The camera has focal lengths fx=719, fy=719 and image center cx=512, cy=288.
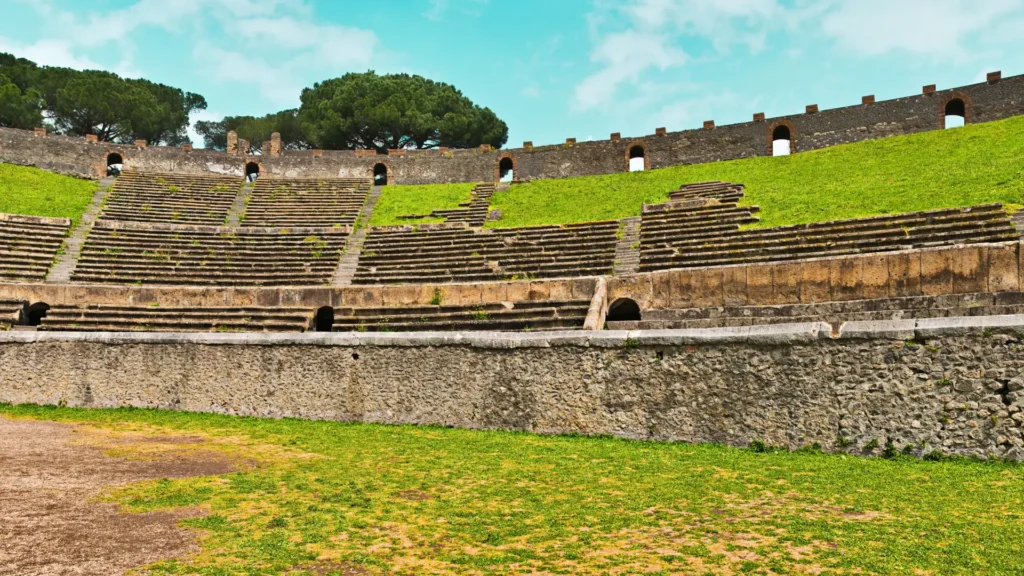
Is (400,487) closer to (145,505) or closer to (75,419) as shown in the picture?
(145,505)

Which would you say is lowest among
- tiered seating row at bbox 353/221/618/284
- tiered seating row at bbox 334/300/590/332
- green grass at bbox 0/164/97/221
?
tiered seating row at bbox 334/300/590/332

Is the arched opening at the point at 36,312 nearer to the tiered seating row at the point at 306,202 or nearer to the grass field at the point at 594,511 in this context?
the tiered seating row at the point at 306,202

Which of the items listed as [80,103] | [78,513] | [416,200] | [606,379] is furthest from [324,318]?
[80,103]

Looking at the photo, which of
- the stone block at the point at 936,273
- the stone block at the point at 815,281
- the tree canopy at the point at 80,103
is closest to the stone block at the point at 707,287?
the stone block at the point at 815,281

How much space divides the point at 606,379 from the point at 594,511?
11.1ft

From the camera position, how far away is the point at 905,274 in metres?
14.1

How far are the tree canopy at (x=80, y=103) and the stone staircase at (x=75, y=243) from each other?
740 inches

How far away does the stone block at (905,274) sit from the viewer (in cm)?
1399

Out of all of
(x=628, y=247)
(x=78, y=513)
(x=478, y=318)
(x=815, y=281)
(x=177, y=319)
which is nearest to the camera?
(x=78, y=513)

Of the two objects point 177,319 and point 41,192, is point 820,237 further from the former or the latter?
point 41,192

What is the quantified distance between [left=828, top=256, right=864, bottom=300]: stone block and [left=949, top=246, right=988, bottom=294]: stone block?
162cm

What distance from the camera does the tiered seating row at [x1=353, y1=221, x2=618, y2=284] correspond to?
21.0 m

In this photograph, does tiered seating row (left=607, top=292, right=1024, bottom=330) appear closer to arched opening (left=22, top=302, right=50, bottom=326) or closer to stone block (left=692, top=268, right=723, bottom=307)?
stone block (left=692, top=268, right=723, bottom=307)

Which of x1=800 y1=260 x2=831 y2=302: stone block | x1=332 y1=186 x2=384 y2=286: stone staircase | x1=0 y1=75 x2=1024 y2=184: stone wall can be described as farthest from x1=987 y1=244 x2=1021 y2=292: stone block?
x1=0 y1=75 x2=1024 y2=184: stone wall
